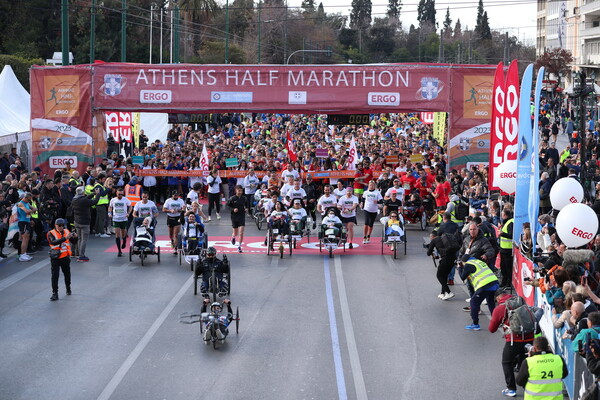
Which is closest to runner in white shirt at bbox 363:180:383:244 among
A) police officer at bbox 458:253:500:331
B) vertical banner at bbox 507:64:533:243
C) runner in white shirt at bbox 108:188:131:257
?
runner in white shirt at bbox 108:188:131:257

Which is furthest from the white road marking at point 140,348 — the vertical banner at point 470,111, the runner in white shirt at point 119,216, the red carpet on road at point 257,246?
the vertical banner at point 470,111

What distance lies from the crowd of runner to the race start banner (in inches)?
51.0

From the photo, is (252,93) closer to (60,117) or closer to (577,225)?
(60,117)

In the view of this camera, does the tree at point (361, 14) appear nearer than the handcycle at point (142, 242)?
No

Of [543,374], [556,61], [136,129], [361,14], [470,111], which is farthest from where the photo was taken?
[361,14]

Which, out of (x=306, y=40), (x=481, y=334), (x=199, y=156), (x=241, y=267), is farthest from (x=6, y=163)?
(x=306, y=40)

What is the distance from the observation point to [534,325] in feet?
38.8

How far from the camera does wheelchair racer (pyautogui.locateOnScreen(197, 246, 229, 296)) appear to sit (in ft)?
55.1

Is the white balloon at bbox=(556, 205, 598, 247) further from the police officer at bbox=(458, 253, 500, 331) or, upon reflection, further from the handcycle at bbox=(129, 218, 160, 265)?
the handcycle at bbox=(129, 218, 160, 265)

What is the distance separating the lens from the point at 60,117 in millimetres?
29953

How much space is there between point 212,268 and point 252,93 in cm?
1375

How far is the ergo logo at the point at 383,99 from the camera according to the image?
1159 inches

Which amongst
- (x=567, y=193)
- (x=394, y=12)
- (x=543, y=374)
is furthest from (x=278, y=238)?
(x=394, y=12)

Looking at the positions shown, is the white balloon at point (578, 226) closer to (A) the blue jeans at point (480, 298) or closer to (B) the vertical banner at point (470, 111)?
(A) the blue jeans at point (480, 298)
